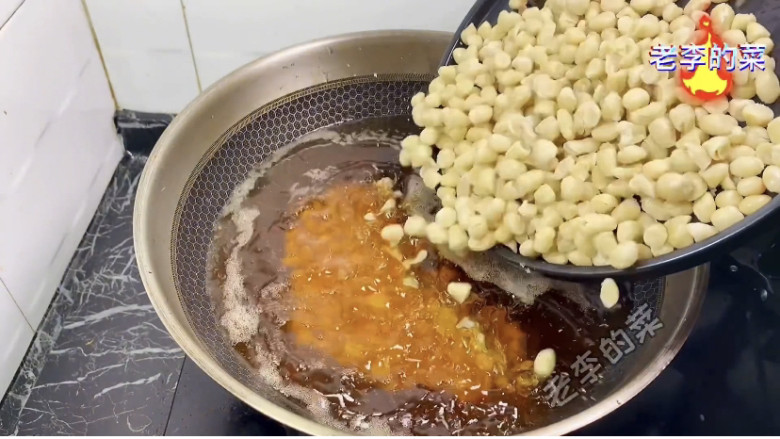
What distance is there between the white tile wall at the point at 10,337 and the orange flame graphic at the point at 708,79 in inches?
32.6

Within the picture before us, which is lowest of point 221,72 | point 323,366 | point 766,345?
point 766,345

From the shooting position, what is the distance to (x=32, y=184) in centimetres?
91

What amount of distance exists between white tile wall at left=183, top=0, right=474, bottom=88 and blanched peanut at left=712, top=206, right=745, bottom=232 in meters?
0.48

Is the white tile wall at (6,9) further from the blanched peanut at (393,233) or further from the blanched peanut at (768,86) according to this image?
the blanched peanut at (768,86)

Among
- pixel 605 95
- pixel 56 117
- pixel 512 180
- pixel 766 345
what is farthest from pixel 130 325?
pixel 766 345

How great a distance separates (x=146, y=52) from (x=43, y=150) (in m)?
0.23

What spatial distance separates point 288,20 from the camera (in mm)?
965

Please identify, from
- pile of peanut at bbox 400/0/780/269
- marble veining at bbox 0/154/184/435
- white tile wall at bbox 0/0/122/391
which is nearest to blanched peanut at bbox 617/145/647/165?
pile of peanut at bbox 400/0/780/269

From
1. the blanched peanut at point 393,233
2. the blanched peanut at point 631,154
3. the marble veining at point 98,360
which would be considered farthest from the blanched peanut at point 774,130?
the marble veining at point 98,360

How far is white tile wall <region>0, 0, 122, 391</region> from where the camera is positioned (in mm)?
855

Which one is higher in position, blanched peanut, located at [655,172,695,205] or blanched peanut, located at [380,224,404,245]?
blanched peanut, located at [655,172,695,205]

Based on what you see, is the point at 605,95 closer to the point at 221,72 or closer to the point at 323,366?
the point at 323,366

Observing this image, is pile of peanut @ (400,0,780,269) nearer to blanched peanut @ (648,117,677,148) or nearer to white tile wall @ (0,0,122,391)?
blanched peanut @ (648,117,677,148)

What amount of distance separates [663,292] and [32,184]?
0.81 metres
